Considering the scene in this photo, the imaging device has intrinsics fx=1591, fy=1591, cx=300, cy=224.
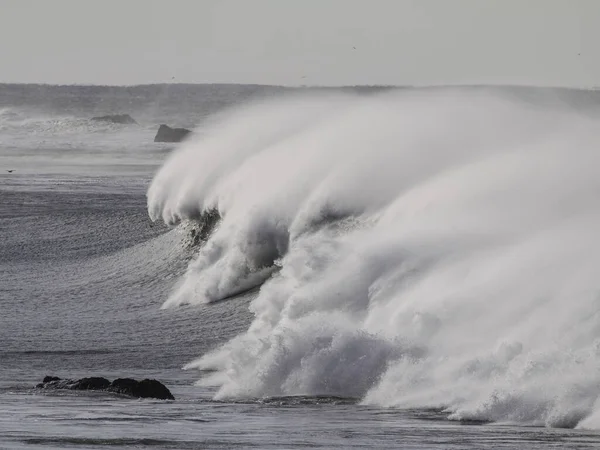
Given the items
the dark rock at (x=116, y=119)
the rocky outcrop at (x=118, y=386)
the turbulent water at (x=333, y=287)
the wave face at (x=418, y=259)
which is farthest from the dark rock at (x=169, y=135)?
the rocky outcrop at (x=118, y=386)

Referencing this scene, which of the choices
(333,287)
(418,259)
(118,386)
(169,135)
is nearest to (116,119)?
(169,135)

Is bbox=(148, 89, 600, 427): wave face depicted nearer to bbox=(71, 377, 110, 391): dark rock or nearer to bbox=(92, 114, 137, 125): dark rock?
bbox=(71, 377, 110, 391): dark rock

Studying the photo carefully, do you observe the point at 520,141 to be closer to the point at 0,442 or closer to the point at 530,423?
the point at 530,423

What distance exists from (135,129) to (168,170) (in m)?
52.5

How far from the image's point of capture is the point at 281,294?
51.8ft

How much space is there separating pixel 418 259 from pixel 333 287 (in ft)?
2.96

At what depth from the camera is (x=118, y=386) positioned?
13070 millimetres

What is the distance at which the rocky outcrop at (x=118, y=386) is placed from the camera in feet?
42.1

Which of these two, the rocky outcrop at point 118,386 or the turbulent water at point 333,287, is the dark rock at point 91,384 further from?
the turbulent water at point 333,287

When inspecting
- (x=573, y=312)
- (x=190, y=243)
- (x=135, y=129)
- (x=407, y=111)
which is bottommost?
(x=573, y=312)

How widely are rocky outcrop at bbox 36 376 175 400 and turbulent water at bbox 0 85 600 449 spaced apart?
346mm

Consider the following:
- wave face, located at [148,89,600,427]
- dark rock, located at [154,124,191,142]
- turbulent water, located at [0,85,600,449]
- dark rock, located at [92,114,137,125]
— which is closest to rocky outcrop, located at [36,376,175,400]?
turbulent water, located at [0,85,600,449]

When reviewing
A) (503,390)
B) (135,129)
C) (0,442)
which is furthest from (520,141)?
(135,129)

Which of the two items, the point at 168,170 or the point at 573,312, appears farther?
the point at 168,170
